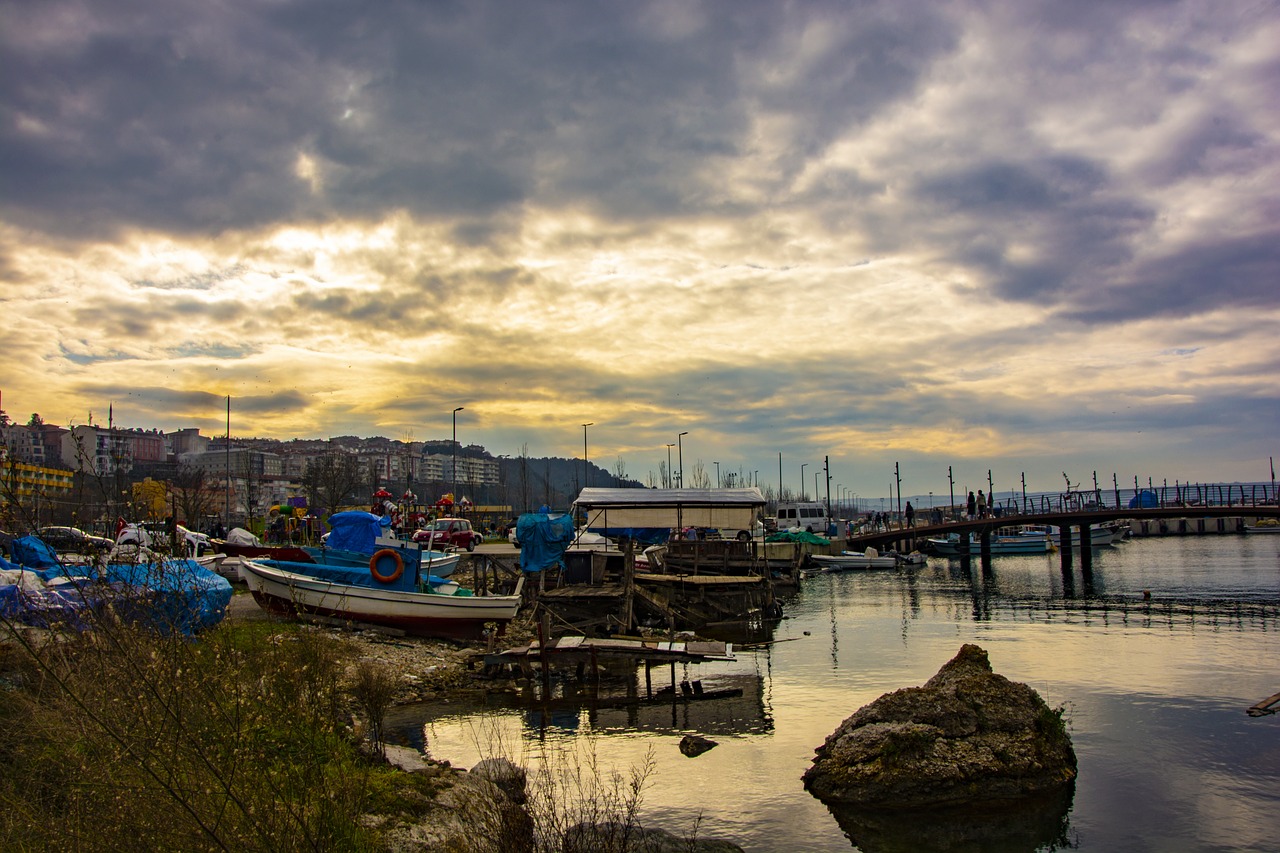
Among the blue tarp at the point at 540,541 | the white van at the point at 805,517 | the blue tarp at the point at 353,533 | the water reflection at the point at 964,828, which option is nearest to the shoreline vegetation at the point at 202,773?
the water reflection at the point at 964,828

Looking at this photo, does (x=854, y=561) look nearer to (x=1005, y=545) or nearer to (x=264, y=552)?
(x=1005, y=545)

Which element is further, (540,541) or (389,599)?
(540,541)

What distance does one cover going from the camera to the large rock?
13.5m

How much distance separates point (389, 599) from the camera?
25.0 meters

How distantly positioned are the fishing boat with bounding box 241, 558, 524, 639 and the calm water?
6429 millimetres

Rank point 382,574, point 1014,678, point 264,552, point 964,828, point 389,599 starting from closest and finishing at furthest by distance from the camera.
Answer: point 964,828 → point 1014,678 → point 389,599 → point 382,574 → point 264,552

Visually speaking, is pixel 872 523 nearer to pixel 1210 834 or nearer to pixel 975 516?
pixel 975 516

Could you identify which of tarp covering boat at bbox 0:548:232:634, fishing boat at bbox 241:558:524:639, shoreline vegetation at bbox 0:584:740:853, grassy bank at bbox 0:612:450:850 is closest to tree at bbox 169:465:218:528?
tarp covering boat at bbox 0:548:232:634

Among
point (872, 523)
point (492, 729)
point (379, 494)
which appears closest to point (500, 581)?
point (379, 494)

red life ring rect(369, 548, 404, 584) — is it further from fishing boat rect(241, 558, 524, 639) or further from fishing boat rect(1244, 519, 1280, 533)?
fishing boat rect(1244, 519, 1280, 533)

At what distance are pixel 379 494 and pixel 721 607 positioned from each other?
16626 millimetres

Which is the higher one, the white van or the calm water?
the white van

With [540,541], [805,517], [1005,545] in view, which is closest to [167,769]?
[540,541]

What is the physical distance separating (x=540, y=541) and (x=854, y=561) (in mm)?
44180
